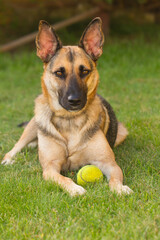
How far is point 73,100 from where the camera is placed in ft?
12.6

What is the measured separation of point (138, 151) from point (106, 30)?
7.67m

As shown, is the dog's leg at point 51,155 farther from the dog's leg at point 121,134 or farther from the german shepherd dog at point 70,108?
the dog's leg at point 121,134

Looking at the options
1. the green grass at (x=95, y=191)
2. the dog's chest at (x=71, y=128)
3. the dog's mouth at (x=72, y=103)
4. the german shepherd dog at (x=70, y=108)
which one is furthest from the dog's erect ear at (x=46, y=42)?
the green grass at (x=95, y=191)

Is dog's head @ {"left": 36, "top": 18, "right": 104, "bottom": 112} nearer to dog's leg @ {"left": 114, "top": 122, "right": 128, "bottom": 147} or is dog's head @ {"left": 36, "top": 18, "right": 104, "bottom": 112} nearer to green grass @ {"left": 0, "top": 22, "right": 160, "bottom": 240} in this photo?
green grass @ {"left": 0, "top": 22, "right": 160, "bottom": 240}

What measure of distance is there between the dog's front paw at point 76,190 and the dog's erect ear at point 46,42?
1.56m

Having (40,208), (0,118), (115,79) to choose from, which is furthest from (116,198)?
(115,79)

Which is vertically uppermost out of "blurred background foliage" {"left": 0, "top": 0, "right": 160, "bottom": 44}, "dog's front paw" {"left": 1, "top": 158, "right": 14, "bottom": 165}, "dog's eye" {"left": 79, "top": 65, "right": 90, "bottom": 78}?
"dog's eye" {"left": 79, "top": 65, "right": 90, "bottom": 78}

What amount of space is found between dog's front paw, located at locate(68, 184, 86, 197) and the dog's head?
89cm

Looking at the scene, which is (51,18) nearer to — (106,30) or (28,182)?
(106,30)

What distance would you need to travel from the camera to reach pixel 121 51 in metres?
10.3

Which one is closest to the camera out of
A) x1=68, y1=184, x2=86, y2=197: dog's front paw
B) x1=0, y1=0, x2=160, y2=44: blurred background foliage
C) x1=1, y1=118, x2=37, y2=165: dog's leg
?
x1=68, y1=184, x2=86, y2=197: dog's front paw

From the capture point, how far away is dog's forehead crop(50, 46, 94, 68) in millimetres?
4026

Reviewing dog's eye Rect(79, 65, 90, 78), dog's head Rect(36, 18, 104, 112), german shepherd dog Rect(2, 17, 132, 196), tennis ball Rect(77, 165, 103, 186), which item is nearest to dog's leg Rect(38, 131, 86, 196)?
german shepherd dog Rect(2, 17, 132, 196)

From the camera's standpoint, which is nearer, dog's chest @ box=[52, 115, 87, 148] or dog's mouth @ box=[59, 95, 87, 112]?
dog's mouth @ box=[59, 95, 87, 112]
